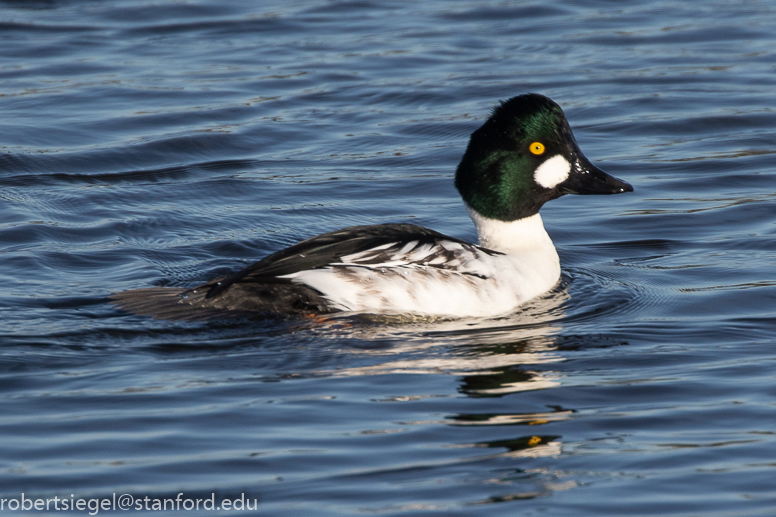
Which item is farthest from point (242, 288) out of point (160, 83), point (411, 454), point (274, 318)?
point (160, 83)

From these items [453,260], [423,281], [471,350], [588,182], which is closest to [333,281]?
[423,281]

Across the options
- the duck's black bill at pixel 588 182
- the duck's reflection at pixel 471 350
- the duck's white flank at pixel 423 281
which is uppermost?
the duck's black bill at pixel 588 182

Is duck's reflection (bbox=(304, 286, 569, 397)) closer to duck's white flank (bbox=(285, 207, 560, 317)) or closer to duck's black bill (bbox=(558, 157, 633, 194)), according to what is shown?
duck's white flank (bbox=(285, 207, 560, 317))

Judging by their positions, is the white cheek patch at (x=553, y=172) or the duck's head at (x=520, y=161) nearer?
the duck's head at (x=520, y=161)

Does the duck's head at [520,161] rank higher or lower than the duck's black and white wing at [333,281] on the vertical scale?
higher

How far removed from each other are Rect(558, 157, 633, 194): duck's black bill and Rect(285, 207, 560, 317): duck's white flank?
896mm

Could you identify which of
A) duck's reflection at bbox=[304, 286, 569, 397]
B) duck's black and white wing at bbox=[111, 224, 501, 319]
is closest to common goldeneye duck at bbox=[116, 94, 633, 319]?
duck's black and white wing at bbox=[111, 224, 501, 319]

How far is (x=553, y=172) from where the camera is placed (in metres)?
7.56

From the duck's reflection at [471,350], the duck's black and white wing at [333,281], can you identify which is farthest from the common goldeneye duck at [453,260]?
the duck's reflection at [471,350]

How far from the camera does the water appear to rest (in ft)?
16.2

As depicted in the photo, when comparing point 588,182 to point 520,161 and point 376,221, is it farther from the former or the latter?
point 376,221

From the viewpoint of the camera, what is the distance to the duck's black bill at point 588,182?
25.0ft

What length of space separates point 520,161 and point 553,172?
27 centimetres

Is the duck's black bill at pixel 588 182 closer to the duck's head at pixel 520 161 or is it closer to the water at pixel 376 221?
the duck's head at pixel 520 161
